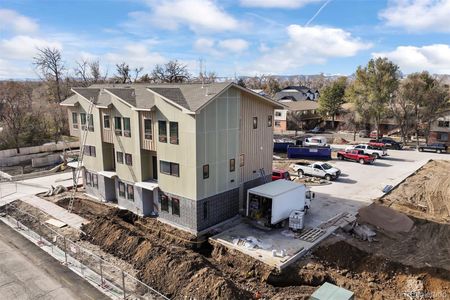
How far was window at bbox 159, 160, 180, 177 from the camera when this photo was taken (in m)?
20.4

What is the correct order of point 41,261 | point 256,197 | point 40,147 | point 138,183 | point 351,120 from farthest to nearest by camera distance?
point 351,120 → point 40,147 → point 138,183 → point 256,197 → point 41,261

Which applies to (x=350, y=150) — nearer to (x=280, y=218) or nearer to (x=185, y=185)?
(x=280, y=218)

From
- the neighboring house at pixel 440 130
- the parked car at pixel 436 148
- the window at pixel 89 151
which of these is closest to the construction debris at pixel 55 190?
the window at pixel 89 151

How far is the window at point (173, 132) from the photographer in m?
20.1

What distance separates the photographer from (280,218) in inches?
809

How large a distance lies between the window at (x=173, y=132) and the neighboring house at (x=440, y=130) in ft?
163

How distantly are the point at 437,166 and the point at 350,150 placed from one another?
931 centimetres

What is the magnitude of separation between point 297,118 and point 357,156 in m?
30.5

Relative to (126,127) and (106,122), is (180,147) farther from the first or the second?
(106,122)

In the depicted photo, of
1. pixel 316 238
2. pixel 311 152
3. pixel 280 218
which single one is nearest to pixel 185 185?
pixel 280 218

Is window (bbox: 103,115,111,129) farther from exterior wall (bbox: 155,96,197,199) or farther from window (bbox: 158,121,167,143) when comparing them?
window (bbox: 158,121,167,143)

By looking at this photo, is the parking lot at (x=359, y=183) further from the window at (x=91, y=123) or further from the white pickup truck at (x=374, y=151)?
the window at (x=91, y=123)

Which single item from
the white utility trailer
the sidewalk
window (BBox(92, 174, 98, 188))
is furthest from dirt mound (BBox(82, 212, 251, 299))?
window (BBox(92, 174, 98, 188))

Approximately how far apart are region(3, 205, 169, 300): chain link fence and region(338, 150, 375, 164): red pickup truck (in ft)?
102
